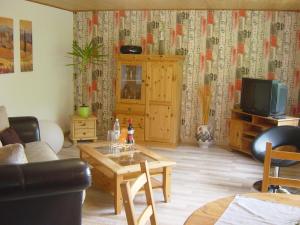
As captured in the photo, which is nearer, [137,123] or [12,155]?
[12,155]

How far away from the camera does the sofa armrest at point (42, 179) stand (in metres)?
2.19

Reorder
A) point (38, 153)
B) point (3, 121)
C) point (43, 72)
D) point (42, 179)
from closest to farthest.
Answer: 1. point (42, 179)
2. point (38, 153)
3. point (3, 121)
4. point (43, 72)

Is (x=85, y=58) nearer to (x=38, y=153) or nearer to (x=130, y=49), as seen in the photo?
(x=130, y=49)

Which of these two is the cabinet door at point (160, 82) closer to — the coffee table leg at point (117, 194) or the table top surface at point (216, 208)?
the coffee table leg at point (117, 194)

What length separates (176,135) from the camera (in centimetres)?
575

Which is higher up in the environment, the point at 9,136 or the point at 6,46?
the point at 6,46

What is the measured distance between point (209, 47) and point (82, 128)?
98.8 inches

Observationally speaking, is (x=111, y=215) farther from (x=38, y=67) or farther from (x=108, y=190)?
(x=38, y=67)

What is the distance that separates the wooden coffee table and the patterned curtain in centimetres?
237

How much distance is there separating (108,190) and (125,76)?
8.52 ft

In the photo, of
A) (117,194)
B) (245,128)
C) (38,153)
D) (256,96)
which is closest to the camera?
(117,194)

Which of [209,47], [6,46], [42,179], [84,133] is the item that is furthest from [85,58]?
[42,179]

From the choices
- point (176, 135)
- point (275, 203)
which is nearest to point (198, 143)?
point (176, 135)

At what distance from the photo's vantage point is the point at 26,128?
4059 mm
